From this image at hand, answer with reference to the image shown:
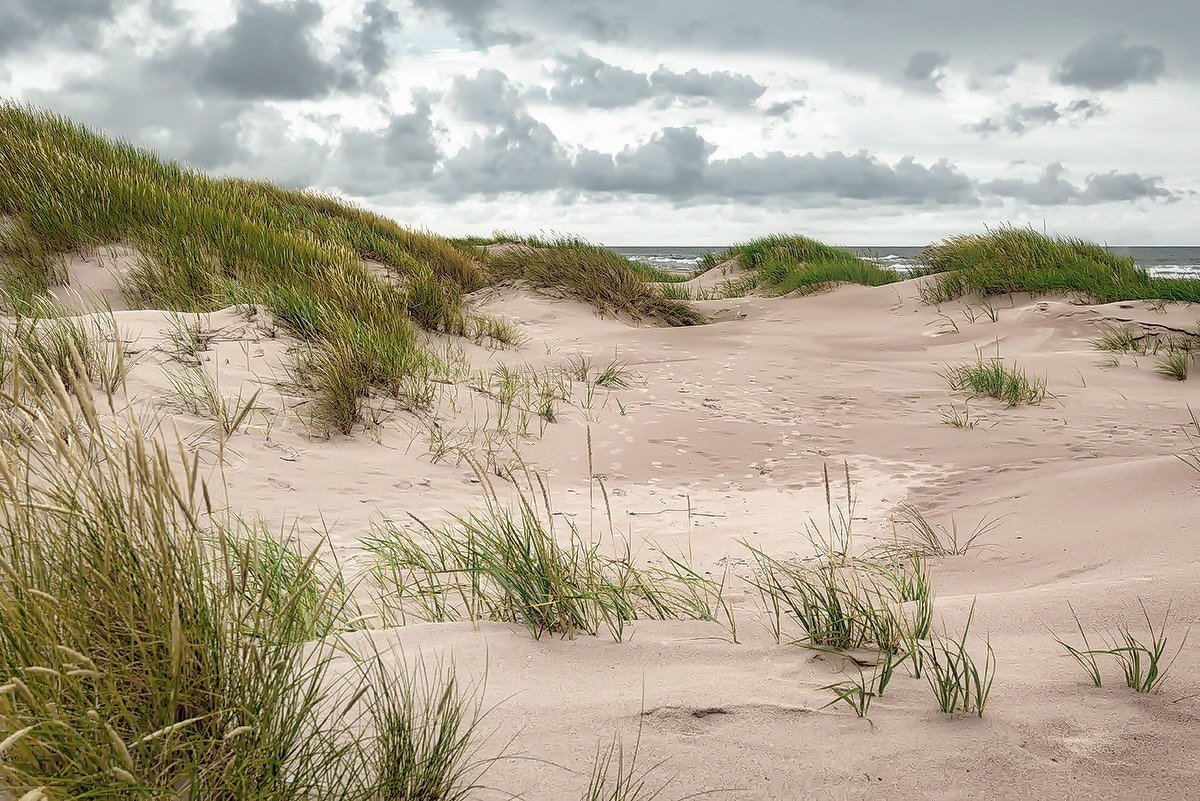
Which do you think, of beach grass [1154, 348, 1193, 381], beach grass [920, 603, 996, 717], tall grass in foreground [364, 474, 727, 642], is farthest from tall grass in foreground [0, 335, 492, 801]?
beach grass [1154, 348, 1193, 381]

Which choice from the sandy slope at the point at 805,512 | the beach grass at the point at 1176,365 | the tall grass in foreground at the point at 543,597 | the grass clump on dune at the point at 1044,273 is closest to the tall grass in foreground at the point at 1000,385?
the sandy slope at the point at 805,512

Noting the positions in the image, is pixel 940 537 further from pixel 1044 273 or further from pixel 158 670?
pixel 1044 273

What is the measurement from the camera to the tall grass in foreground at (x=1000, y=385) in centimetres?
583

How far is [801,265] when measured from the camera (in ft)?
44.2

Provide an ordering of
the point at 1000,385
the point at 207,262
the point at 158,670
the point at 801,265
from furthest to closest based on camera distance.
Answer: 1. the point at 801,265
2. the point at 207,262
3. the point at 1000,385
4. the point at 158,670

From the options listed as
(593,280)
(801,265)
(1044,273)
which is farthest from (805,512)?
(801,265)

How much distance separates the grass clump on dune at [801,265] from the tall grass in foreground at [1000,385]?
5.89 metres

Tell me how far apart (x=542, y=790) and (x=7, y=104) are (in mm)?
10064

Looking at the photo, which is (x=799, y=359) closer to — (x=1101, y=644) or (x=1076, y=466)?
(x=1076, y=466)

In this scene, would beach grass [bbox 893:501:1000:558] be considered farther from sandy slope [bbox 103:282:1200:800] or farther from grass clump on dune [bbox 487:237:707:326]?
grass clump on dune [bbox 487:237:707:326]

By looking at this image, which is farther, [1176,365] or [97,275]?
[1176,365]

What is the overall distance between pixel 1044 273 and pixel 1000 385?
16.3 feet

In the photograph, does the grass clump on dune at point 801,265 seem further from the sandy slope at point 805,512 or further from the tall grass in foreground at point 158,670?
the tall grass in foreground at point 158,670

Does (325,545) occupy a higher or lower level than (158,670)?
lower
